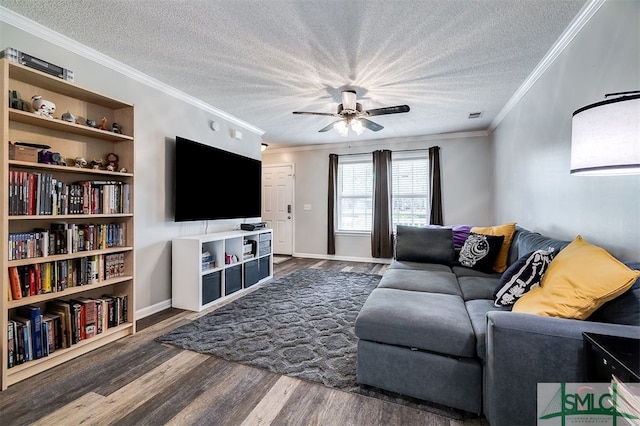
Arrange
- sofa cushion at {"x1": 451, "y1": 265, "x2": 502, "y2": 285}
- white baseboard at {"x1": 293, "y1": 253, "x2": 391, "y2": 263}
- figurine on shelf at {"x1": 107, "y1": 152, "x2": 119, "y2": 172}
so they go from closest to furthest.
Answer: figurine on shelf at {"x1": 107, "y1": 152, "x2": 119, "y2": 172} → sofa cushion at {"x1": 451, "y1": 265, "x2": 502, "y2": 285} → white baseboard at {"x1": 293, "y1": 253, "x2": 391, "y2": 263}

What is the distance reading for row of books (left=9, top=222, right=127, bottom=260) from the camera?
5.84ft

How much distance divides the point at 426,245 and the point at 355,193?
8.67ft

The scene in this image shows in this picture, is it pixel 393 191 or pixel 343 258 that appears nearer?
pixel 393 191

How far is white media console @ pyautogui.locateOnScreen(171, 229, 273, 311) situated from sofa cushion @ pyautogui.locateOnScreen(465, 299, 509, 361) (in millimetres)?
2524

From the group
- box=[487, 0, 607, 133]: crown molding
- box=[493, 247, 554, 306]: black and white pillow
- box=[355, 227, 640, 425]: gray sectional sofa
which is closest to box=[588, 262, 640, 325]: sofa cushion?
box=[355, 227, 640, 425]: gray sectional sofa

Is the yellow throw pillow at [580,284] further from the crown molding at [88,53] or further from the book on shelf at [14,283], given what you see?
the crown molding at [88,53]

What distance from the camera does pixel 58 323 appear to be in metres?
1.95

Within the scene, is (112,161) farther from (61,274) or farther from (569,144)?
(569,144)

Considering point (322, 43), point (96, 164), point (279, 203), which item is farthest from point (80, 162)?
point (279, 203)

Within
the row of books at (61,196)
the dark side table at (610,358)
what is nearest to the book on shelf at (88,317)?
the row of books at (61,196)

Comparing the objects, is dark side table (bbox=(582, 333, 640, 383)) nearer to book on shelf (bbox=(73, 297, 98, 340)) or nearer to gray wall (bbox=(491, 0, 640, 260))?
gray wall (bbox=(491, 0, 640, 260))

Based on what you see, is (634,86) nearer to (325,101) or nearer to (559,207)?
(559,207)

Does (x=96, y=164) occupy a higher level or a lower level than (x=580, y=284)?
higher

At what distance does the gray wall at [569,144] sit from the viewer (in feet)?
4.88
